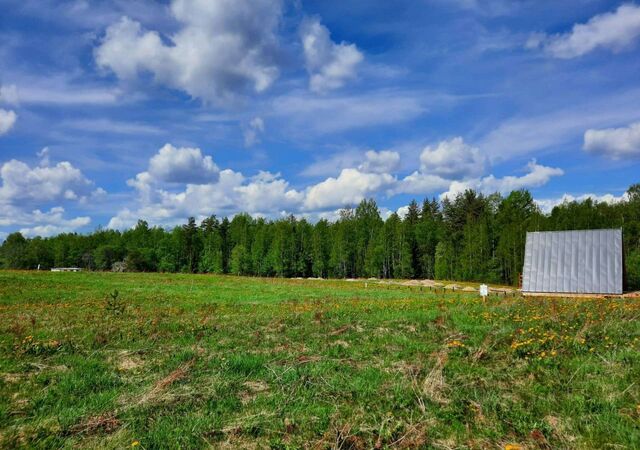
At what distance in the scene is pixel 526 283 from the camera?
29.6 meters

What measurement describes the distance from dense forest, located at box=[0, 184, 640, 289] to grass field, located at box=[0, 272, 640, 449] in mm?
56151

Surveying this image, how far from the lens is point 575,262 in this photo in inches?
1120

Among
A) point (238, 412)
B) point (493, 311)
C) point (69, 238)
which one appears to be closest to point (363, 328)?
point (493, 311)

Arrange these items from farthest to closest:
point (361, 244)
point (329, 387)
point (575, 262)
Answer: point (361, 244)
point (575, 262)
point (329, 387)

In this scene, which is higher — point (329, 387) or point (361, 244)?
point (361, 244)

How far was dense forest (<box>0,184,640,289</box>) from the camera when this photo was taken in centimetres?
6406

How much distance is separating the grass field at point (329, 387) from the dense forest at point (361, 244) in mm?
56151

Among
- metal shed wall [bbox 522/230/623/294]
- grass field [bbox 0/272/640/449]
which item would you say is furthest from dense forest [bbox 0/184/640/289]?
grass field [bbox 0/272/640/449]

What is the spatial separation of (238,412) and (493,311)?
1202 cm

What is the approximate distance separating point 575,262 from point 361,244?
5769 cm

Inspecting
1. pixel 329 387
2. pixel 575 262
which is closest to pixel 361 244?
pixel 575 262

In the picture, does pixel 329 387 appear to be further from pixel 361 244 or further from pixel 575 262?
pixel 361 244

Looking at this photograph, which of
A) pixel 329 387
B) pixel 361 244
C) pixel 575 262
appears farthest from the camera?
pixel 361 244

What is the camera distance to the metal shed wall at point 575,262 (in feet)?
88.9
